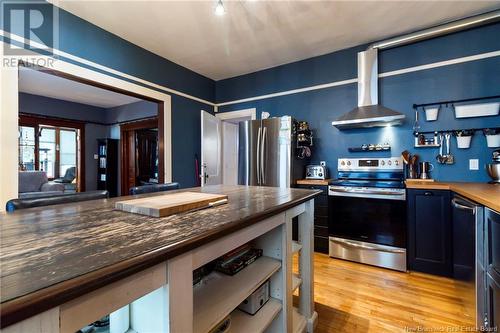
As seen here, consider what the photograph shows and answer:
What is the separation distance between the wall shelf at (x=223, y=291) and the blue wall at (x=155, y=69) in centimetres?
266

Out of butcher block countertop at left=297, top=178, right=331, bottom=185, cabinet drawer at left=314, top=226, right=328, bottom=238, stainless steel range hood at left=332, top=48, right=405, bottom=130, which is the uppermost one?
stainless steel range hood at left=332, top=48, right=405, bottom=130

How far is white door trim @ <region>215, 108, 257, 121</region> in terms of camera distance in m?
4.12

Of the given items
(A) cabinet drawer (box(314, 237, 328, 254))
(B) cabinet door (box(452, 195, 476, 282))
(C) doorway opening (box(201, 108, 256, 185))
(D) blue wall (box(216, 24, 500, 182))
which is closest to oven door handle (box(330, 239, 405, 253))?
(A) cabinet drawer (box(314, 237, 328, 254))

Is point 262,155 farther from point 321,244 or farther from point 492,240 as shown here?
point 492,240

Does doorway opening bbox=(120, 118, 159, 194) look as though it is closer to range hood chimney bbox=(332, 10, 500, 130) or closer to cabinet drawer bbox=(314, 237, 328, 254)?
cabinet drawer bbox=(314, 237, 328, 254)

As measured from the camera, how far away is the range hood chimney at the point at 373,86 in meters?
2.68

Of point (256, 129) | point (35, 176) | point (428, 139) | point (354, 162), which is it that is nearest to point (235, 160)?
point (256, 129)

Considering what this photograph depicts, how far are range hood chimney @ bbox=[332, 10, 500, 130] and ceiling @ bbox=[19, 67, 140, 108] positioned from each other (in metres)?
4.47

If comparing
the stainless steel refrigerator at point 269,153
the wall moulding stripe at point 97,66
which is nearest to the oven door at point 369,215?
the stainless steel refrigerator at point 269,153

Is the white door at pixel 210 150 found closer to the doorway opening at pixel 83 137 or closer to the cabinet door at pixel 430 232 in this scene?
the doorway opening at pixel 83 137

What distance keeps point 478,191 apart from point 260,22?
8.59ft

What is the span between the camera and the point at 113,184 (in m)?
6.01

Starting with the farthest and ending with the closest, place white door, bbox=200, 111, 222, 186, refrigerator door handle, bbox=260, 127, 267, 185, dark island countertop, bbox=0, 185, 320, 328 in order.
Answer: white door, bbox=200, 111, 222, 186 → refrigerator door handle, bbox=260, 127, 267, 185 → dark island countertop, bbox=0, 185, 320, 328

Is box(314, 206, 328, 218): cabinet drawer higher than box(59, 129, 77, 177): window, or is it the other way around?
box(59, 129, 77, 177): window
